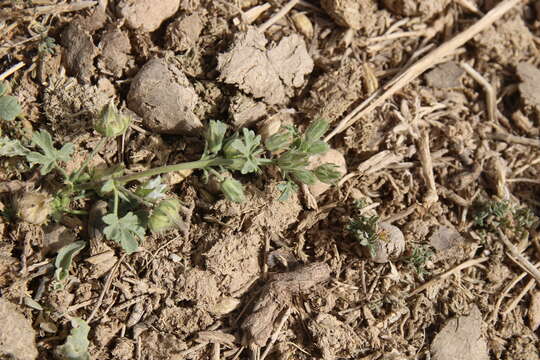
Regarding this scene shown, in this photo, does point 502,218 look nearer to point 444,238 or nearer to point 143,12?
point 444,238

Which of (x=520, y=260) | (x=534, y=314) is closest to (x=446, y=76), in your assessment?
(x=520, y=260)

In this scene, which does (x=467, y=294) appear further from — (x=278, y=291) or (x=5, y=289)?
(x=5, y=289)

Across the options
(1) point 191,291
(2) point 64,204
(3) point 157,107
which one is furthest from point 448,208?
(2) point 64,204

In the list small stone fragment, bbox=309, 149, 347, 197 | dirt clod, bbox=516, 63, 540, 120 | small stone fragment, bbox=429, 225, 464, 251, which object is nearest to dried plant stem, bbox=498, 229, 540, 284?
small stone fragment, bbox=429, 225, 464, 251

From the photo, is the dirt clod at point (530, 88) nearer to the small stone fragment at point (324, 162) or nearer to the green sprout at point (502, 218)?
the green sprout at point (502, 218)

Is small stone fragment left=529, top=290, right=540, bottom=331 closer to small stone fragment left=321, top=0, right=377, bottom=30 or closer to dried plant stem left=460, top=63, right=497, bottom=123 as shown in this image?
dried plant stem left=460, top=63, right=497, bottom=123

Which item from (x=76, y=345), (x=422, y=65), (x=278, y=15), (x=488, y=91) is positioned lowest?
(x=76, y=345)
